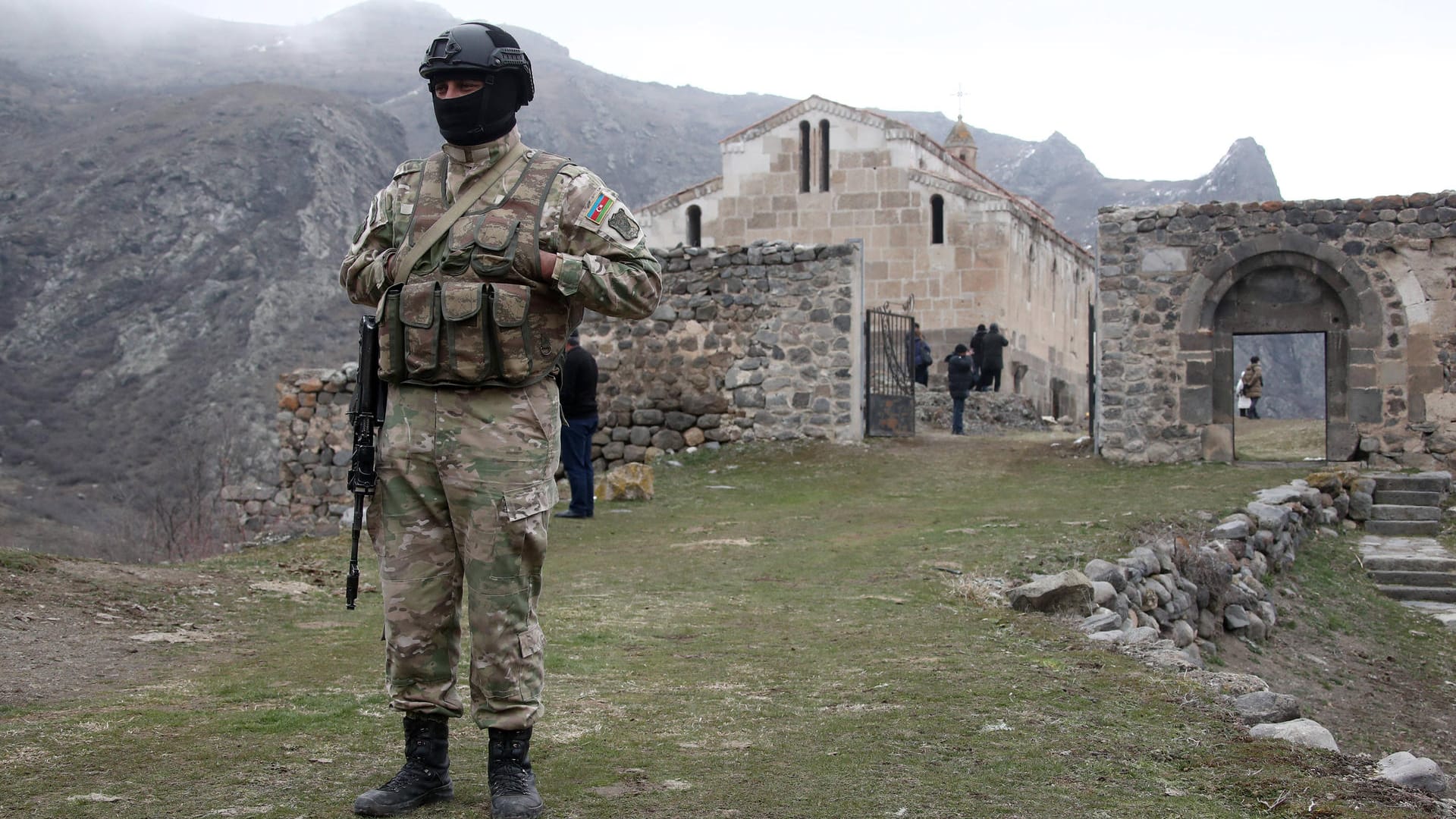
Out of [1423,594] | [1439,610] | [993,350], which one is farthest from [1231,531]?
[993,350]

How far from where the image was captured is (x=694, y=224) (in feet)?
103

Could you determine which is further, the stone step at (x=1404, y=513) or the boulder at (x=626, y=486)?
the stone step at (x=1404, y=513)

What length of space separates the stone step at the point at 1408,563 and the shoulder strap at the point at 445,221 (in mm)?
11257

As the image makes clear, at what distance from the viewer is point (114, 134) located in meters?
49.3

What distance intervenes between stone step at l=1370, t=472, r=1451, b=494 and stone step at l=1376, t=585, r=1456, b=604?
3.42 metres

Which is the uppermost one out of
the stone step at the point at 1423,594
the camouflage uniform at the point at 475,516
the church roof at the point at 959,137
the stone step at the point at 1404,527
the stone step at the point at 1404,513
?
the church roof at the point at 959,137

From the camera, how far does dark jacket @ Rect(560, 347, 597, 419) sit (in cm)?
1230

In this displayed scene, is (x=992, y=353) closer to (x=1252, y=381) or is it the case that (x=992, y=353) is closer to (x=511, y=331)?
(x=1252, y=381)

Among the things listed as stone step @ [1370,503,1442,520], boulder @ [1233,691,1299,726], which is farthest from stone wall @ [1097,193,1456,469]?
boulder @ [1233,691,1299,726]

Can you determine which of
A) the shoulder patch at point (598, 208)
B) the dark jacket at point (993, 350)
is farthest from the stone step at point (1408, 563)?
the dark jacket at point (993, 350)

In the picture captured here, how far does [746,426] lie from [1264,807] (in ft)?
45.7

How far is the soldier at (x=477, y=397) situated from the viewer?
3840 mm

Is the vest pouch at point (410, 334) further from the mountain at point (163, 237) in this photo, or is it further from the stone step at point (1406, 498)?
the mountain at point (163, 237)

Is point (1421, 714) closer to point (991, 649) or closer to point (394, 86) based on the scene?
point (991, 649)
